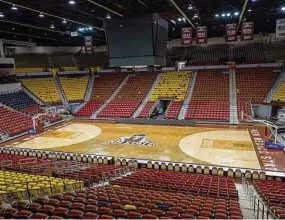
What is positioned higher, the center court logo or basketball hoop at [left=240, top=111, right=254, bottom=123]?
basketball hoop at [left=240, top=111, right=254, bottom=123]

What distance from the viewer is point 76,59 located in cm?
4681

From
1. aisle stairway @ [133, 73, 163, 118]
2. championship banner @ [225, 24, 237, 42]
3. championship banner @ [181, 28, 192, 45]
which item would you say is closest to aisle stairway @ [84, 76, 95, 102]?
aisle stairway @ [133, 73, 163, 118]

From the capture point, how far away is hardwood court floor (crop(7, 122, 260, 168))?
57.2 ft

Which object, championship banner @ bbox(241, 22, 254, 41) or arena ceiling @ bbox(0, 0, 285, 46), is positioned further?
championship banner @ bbox(241, 22, 254, 41)

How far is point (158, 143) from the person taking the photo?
2095 centimetres

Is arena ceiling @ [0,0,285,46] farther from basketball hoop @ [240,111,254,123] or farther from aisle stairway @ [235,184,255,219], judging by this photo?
aisle stairway @ [235,184,255,219]

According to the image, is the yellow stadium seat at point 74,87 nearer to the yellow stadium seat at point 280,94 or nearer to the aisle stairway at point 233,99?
the aisle stairway at point 233,99

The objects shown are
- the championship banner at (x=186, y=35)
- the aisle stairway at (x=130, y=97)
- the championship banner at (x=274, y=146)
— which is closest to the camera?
the championship banner at (x=274, y=146)

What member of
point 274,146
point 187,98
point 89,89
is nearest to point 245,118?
point 187,98

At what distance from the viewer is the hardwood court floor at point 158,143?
17.4m

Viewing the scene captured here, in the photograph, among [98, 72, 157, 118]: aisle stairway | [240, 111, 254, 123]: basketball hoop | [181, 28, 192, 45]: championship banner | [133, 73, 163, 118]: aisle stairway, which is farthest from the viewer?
[98, 72, 157, 118]: aisle stairway

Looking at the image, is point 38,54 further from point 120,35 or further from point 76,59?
point 120,35

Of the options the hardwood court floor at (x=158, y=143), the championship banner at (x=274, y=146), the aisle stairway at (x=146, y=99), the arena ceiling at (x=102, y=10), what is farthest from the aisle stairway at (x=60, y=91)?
the championship banner at (x=274, y=146)

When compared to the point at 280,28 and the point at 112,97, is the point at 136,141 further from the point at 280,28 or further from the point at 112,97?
the point at 280,28
